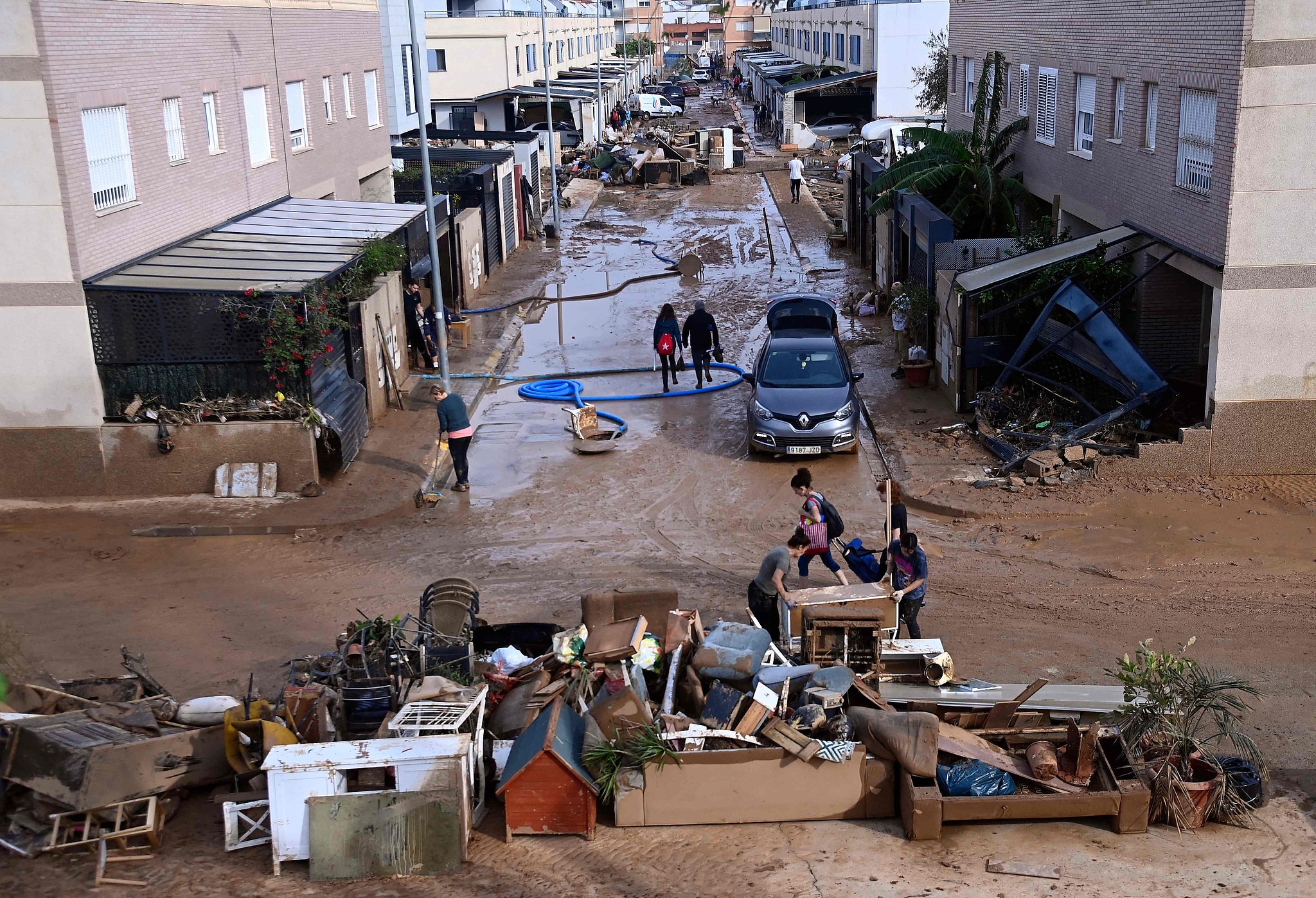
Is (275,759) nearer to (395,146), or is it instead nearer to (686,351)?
(686,351)

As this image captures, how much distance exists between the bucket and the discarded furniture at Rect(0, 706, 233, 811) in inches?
544

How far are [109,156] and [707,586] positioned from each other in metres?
9.82

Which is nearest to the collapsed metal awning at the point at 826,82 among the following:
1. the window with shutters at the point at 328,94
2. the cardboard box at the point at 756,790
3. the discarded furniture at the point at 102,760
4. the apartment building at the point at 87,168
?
the window with shutters at the point at 328,94

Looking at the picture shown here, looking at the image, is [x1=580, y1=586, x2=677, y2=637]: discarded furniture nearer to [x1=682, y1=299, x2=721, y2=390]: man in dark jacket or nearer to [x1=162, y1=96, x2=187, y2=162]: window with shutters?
[x1=682, y1=299, x2=721, y2=390]: man in dark jacket

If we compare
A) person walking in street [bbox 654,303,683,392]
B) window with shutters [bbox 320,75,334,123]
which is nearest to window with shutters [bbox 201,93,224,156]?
window with shutters [bbox 320,75,334,123]

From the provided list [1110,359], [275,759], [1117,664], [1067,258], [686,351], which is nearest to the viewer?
[275,759]

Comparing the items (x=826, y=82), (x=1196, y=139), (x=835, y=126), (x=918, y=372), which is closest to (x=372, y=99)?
(x=918, y=372)

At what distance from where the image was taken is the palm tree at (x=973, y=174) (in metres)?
22.9

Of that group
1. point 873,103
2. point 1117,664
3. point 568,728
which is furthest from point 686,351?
point 873,103

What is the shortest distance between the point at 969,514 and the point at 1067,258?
5.09m

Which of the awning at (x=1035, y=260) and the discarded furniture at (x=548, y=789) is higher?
the awning at (x=1035, y=260)

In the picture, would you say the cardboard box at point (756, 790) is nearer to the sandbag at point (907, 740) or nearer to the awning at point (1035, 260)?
the sandbag at point (907, 740)

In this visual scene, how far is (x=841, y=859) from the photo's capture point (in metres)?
8.16

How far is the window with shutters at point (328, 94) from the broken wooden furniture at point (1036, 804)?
21.3 meters
